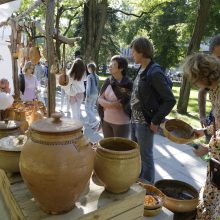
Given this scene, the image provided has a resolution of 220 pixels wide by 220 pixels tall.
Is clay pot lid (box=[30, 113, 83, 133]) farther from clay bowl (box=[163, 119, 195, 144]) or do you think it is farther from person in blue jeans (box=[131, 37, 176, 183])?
person in blue jeans (box=[131, 37, 176, 183])

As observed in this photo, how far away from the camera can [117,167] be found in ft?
4.82

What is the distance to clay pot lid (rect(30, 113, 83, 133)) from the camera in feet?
4.10

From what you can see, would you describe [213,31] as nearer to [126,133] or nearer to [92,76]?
[92,76]

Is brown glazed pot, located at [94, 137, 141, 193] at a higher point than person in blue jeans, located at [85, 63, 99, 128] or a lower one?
higher

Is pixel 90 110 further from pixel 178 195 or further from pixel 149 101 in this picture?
Result: pixel 178 195

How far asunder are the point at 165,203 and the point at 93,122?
13.8ft

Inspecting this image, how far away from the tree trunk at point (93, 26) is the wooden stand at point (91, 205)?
1071 centimetres

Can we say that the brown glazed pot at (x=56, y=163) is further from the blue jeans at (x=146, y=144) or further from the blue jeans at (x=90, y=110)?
the blue jeans at (x=90, y=110)

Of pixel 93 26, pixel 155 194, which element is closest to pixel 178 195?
pixel 155 194

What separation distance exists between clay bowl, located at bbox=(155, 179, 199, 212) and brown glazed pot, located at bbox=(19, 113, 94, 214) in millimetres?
1338

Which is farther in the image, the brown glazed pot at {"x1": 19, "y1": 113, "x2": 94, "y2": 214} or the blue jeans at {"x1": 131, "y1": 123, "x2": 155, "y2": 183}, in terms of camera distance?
the blue jeans at {"x1": 131, "y1": 123, "x2": 155, "y2": 183}

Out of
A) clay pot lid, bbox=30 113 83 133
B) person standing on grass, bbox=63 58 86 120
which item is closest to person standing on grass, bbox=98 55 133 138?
clay pot lid, bbox=30 113 83 133

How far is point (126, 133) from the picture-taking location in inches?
136

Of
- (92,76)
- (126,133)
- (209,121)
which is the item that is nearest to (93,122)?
(92,76)
